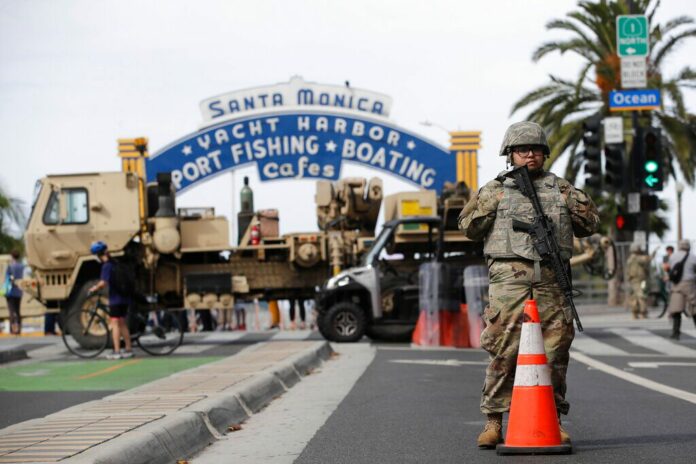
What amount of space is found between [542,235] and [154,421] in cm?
267

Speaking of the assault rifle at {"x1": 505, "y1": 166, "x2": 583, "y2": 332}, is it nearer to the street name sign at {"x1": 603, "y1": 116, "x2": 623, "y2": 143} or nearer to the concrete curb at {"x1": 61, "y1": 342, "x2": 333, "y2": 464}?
the concrete curb at {"x1": 61, "y1": 342, "x2": 333, "y2": 464}

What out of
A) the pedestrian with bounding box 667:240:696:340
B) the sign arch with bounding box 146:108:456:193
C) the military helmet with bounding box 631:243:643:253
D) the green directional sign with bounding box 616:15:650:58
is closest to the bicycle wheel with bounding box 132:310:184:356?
the pedestrian with bounding box 667:240:696:340

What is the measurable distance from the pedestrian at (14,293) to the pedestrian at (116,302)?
29.6 feet

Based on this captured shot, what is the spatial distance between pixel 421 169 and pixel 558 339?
102 feet

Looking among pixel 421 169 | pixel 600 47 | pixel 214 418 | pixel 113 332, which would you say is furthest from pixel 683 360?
pixel 421 169

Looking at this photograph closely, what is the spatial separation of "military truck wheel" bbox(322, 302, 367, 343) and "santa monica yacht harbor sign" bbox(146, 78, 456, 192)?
54.0ft

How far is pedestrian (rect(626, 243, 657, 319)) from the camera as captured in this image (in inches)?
1147

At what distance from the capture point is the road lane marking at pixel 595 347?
1905 centimetres

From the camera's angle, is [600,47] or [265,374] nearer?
[265,374]

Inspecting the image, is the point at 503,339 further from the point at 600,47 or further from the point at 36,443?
the point at 600,47

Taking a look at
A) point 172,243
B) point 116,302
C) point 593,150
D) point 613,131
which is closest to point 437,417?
point 116,302

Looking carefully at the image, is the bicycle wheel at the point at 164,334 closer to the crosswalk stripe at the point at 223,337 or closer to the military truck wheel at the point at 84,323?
the military truck wheel at the point at 84,323

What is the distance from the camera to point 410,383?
13234 millimetres

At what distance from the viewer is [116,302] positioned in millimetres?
19047
